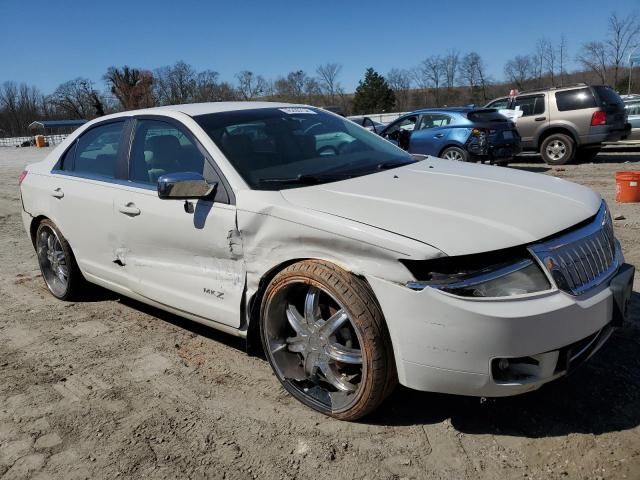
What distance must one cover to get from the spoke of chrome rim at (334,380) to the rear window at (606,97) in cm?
1209

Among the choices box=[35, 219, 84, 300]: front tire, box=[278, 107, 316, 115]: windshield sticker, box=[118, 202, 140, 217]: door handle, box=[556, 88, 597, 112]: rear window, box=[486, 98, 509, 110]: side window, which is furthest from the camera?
box=[486, 98, 509, 110]: side window

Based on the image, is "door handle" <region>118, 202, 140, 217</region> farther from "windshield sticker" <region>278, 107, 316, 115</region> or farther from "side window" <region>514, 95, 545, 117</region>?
"side window" <region>514, 95, 545, 117</region>

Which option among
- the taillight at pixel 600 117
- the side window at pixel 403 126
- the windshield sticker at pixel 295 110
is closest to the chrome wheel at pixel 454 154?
the side window at pixel 403 126

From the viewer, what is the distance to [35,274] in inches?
240

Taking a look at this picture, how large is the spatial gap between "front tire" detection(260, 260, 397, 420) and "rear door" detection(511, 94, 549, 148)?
1208 centimetres

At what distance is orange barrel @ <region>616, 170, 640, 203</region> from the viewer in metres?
7.62

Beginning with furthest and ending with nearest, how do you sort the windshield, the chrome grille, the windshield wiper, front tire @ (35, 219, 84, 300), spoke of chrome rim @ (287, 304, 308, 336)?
front tire @ (35, 219, 84, 300)
the windshield
the windshield wiper
spoke of chrome rim @ (287, 304, 308, 336)
the chrome grille

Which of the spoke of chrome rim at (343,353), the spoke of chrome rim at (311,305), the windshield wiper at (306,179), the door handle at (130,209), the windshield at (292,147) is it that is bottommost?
the spoke of chrome rim at (343,353)

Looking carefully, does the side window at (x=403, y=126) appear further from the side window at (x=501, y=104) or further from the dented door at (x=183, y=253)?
the dented door at (x=183, y=253)

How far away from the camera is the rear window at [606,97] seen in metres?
12.8

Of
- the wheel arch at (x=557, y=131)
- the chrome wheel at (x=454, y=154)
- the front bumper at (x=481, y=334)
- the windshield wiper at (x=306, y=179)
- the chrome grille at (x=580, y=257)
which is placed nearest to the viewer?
the front bumper at (x=481, y=334)

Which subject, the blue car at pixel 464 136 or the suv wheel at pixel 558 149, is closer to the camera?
the blue car at pixel 464 136

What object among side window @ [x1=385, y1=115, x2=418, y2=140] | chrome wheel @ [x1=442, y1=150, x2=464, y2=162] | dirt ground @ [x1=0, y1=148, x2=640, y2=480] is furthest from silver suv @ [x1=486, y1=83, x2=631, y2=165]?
dirt ground @ [x1=0, y1=148, x2=640, y2=480]

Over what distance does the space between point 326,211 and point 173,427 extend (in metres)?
1.37
